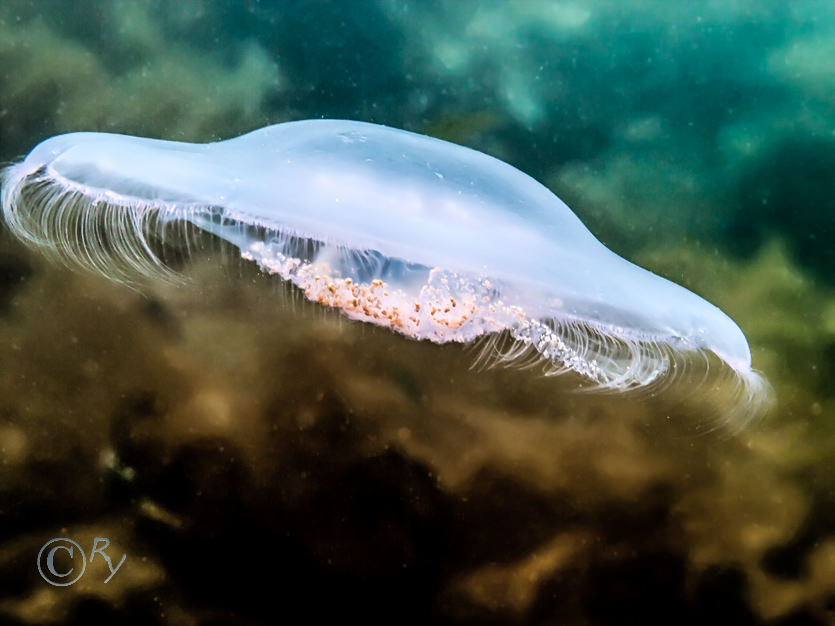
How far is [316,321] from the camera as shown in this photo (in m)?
2.40

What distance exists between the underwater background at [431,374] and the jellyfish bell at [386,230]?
0.31 m

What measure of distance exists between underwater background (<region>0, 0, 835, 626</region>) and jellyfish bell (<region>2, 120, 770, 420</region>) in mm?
307

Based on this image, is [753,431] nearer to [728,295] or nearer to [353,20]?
[728,295]

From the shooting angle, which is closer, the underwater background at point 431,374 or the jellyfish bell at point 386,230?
the jellyfish bell at point 386,230

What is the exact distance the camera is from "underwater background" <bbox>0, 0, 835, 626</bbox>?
90.4 inches

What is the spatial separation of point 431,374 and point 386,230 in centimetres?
87

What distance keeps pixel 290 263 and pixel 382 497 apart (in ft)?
4.10

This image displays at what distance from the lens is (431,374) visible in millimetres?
2428

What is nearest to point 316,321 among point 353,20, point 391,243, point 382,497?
point 391,243

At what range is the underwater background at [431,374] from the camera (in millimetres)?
2297

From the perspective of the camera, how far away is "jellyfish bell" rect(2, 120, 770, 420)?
68.9 inches

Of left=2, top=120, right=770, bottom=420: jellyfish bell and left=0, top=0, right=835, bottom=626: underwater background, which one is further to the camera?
left=0, top=0, right=835, bottom=626: underwater background

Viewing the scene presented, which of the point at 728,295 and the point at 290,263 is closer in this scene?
the point at 290,263

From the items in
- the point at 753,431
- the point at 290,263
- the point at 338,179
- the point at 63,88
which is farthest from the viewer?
the point at 753,431
